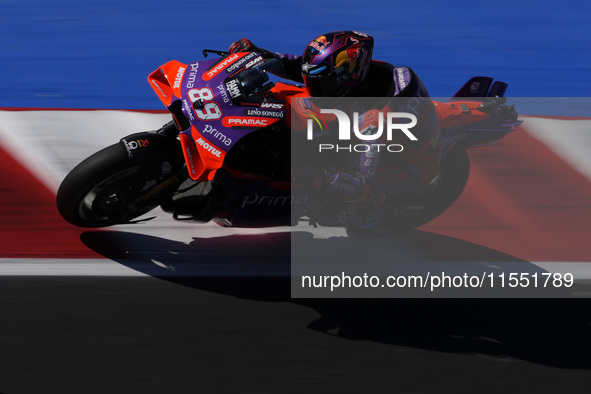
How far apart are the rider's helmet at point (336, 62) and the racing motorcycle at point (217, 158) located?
0.63 ft

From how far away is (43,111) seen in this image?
600 centimetres

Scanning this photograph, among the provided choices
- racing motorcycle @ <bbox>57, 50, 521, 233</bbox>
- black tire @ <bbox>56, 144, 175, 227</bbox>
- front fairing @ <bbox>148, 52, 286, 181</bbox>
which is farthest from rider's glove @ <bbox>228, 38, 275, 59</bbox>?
black tire @ <bbox>56, 144, 175, 227</bbox>

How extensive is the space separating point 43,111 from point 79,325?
2.59 meters

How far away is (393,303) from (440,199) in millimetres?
1073

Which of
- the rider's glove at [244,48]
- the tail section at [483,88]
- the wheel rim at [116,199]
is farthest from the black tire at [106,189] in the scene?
the tail section at [483,88]

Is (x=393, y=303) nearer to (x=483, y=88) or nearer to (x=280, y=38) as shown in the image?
(x=483, y=88)

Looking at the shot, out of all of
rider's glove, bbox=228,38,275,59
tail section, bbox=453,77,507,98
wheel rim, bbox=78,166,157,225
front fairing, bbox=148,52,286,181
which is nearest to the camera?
front fairing, bbox=148,52,286,181

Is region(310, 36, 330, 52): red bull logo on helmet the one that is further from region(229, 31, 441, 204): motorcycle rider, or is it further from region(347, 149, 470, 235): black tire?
region(347, 149, 470, 235): black tire

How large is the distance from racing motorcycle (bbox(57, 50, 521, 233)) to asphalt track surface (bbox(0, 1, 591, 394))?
0.38m

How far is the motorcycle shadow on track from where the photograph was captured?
398 cm

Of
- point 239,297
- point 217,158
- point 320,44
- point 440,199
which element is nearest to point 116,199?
point 217,158

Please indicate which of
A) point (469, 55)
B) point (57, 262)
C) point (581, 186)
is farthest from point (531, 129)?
point (57, 262)

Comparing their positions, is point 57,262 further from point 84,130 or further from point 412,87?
point 412,87

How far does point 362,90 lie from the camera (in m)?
4.35
